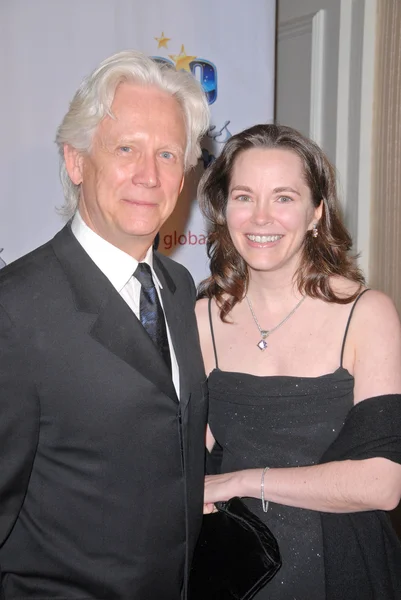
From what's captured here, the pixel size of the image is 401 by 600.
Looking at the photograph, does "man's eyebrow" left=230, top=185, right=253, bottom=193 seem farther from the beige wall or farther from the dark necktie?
the beige wall

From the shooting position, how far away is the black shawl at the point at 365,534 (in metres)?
1.80

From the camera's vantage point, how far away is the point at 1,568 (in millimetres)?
1534

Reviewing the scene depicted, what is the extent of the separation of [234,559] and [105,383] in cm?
64

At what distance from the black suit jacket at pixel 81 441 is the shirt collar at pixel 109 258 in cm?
5

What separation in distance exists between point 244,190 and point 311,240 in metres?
0.28

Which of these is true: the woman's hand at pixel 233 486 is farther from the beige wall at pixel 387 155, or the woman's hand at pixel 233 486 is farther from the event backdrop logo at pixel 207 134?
the beige wall at pixel 387 155

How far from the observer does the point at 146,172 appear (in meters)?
1.70

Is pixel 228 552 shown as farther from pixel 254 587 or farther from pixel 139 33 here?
pixel 139 33

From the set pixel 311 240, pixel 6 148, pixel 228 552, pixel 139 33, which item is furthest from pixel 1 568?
pixel 139 33

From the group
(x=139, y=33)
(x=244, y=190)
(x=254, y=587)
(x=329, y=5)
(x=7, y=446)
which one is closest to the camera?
(x=7, y=446)

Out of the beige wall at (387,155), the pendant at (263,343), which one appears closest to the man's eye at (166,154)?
the pendant at (263,343)

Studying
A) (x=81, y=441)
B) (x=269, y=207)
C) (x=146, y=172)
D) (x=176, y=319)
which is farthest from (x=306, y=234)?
(x=81, y=441)

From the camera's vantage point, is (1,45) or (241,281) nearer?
(241,281)

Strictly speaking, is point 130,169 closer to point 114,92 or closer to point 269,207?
point 114,92
